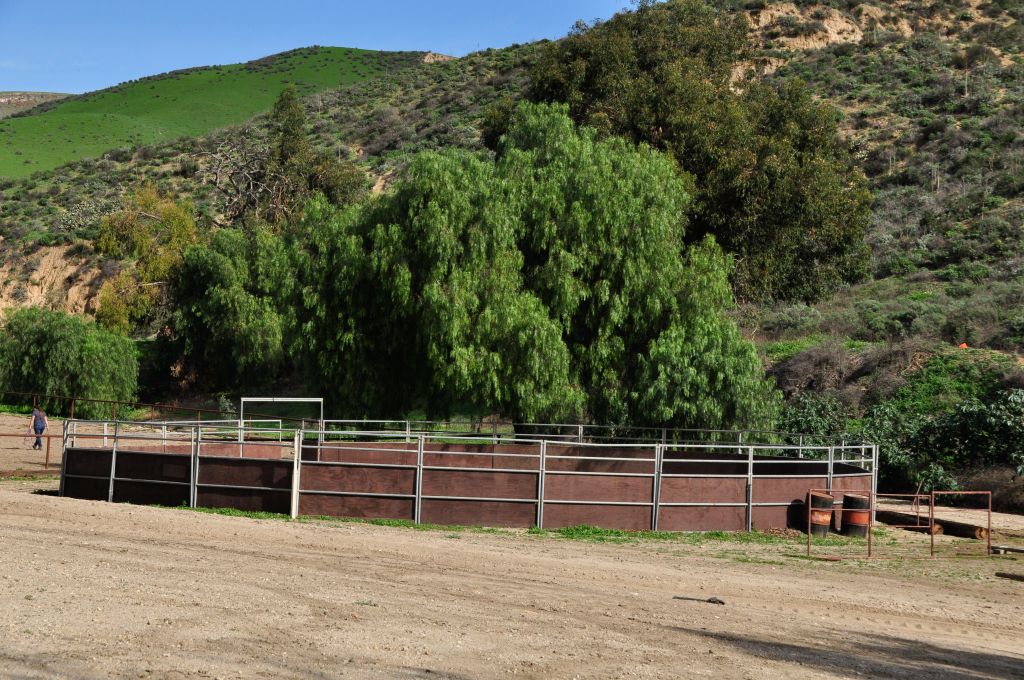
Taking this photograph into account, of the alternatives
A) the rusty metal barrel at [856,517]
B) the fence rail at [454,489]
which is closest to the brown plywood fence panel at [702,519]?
the fence rail at [454,489]

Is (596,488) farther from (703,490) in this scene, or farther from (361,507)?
(361,507)

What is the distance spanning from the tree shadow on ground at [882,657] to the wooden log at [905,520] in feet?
44.4

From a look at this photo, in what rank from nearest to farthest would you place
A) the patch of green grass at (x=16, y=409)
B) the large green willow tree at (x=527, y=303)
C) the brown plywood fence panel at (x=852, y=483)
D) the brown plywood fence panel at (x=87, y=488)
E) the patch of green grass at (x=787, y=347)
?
1. the brown plywood fence panel at (x=87, y=488)
2. the brown plywood fence panel at (x=852, y=483)
3. the large green willow tree at (x=527, y=303)
4. the patch of green grass at (x=787, y=347)
5. the patch of green grass at (x=16, y=409)

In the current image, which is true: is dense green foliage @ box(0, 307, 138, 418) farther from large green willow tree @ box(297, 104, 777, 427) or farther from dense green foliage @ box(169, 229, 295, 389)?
large green willow tree @ box(297, 104, 777, 427)

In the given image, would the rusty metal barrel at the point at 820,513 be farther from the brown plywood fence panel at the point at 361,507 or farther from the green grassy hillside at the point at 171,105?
the green grassy hillside at the point at 171,105

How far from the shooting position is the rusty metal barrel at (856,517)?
2525 centimetres

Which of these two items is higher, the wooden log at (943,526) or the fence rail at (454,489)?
the fence rail at (454,489)

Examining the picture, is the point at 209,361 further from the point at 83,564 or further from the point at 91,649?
the point at 91,649

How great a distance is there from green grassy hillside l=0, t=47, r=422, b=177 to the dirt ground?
10996cm

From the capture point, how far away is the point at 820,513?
978 inches

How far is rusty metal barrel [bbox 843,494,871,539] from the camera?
82.8 feet

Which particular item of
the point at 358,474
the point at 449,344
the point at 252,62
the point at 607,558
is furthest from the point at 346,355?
the point at 252,62

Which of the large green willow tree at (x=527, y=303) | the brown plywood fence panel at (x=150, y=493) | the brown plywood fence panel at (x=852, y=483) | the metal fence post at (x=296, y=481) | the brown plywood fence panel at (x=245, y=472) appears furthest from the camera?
the large green willow tree at (x=527, y=303)

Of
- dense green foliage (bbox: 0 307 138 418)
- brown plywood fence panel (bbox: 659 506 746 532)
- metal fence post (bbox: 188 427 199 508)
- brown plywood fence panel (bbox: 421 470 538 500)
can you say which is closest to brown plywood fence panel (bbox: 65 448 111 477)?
metal fence post (bbox: 188 427 199 508)
